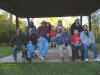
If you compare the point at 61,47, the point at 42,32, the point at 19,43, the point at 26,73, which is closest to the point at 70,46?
the point at 61,47

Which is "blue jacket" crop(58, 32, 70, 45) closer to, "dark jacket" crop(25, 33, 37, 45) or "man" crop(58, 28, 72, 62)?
"man" crop(58, 28, 72, 62)

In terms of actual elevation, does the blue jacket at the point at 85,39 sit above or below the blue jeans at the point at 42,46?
above

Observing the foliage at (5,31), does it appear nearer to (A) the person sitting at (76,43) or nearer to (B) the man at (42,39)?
(B) the man at (42,39)

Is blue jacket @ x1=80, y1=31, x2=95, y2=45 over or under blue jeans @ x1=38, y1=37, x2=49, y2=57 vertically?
over

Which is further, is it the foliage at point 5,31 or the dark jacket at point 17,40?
the foliage at point 5,31

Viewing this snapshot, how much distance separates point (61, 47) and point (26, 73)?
7.96ft

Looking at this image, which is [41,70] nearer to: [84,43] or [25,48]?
[25,48]

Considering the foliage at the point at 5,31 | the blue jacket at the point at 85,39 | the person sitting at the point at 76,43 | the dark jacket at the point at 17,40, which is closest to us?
the person sitting at the point at 76,43

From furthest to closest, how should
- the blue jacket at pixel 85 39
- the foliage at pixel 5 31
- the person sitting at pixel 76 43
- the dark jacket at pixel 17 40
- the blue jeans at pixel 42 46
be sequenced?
the foliage at pixel 5 31, the blue jeans at pixel 42 46, the dark jacket at pixel 17 40, the blue jacket at pixel 85 39, the person sitting at pixel 76 43

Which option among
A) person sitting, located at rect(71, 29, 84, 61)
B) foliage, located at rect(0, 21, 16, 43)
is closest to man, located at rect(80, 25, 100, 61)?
person sitting, located at rect(71, 29, 84, 61)

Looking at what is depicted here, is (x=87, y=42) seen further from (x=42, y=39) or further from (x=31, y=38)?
(x=31, y=38)

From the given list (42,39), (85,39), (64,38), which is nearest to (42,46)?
(42,39)

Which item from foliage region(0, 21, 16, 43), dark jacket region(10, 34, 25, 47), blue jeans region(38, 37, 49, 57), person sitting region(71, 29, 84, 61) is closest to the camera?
person sitting region(71, 29, 84, 61)

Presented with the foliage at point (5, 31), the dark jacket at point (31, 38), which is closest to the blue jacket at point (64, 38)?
the dark jacket at point (31, 38)
